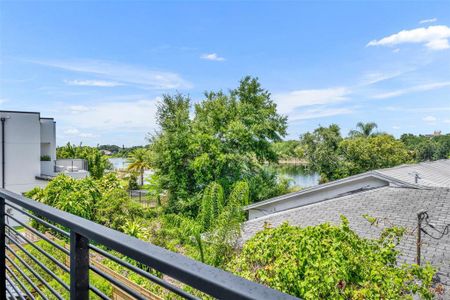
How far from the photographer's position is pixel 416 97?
104 feet

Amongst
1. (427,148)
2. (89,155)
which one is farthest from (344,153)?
(427,148)

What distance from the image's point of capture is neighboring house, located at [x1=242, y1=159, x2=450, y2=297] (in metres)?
7.09

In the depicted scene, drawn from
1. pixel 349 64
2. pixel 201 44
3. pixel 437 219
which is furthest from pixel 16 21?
pixel 349 64

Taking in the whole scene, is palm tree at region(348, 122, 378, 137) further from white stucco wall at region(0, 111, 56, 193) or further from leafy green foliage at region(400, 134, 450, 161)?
white stucco wall at region(0, 111, 56, 193)

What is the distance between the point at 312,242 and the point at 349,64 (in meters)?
23.7

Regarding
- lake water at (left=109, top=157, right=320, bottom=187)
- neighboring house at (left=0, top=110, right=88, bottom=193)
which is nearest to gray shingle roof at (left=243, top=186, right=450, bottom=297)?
neighboring house at (left=0, top=110, right=88, bottom=193)

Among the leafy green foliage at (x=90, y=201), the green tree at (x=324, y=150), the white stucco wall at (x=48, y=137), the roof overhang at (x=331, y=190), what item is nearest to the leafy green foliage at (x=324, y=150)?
the green tree at (x=324, y=150)

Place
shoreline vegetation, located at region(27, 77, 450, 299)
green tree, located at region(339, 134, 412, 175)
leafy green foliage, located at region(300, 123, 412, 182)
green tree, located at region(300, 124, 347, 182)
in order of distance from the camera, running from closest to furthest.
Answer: shoreline vegetation, located at region(27, 77, 450, 299), green tree, located at region(339, 134, 412, 175), leafy green foliage, located at region(300, 123, 412, 182), green tree, located at region(300, 124, 347, 182)

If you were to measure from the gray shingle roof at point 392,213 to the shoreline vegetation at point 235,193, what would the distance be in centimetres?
69

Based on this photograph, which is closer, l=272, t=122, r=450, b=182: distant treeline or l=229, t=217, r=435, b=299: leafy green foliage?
l=229, t=217, r=435, b=299: leafy green foliage

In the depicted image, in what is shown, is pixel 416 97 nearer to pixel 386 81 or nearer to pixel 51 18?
pixel 386 81

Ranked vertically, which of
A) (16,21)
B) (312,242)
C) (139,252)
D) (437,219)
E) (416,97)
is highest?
(416,97)

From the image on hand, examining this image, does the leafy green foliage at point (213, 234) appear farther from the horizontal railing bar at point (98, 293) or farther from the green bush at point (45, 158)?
the green bush at point (45, 158)

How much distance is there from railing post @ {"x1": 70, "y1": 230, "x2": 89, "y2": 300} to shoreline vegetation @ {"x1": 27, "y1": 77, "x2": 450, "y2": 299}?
3211 mm
